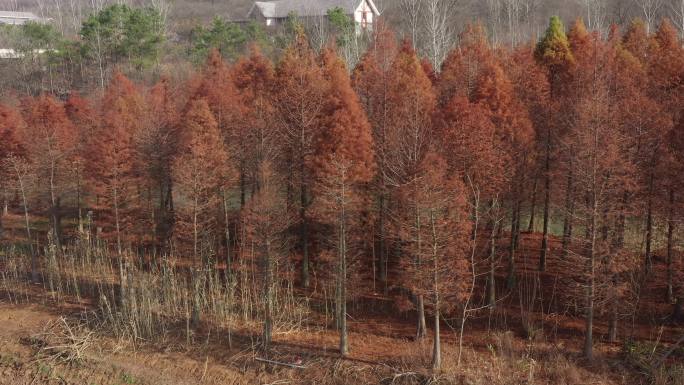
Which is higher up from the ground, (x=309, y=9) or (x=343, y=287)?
(x=309, y=9)

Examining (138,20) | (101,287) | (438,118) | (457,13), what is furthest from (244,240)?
(457,13)

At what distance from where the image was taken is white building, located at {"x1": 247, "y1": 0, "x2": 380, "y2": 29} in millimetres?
63125

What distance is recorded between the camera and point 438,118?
22.2 m

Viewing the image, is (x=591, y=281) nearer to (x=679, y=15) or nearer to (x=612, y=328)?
(x=612, y=328)

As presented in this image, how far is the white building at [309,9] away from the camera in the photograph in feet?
207

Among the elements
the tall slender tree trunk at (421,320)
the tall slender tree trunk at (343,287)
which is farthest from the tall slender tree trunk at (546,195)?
the tall slender tree trunk at (343,287)

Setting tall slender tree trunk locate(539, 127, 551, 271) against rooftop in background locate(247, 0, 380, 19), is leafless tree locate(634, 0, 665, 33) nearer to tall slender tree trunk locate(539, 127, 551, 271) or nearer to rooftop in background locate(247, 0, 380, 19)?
tall slender tree trunk locate(539, 127, 551, 271)

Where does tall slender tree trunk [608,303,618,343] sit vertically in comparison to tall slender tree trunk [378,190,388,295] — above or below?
below

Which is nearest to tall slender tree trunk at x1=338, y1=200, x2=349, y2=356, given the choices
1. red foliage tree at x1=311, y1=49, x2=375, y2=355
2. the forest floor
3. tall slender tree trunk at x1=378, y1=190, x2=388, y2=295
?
red foliage tree at x1=311, y1=49, x2=375, y2=355

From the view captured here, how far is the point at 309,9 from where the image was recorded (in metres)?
63.9

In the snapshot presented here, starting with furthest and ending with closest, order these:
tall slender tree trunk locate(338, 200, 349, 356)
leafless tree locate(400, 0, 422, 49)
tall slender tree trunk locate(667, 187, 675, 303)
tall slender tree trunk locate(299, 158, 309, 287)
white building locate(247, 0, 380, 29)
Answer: white building locate(247, 0, 380, 29) → leafless tree locate(400, 0, 422, 49) → tall slender tree trunk locate(299, 158, 309, 287) → tall slender tree trunk locate(667, 187, 675, 303) → tall slender tree trunk locate(338, 200, 349, 356)

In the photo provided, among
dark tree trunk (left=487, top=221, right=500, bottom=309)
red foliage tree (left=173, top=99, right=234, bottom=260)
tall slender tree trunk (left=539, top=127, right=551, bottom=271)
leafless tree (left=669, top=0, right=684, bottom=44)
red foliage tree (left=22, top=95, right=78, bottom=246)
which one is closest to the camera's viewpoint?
dark tree trunk (left=487, top=221, right=500, bottom=309)

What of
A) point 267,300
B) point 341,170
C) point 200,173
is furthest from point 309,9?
point 267,300

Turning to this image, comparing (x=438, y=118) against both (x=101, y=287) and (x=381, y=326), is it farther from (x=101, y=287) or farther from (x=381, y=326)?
(x=101, y=287)
